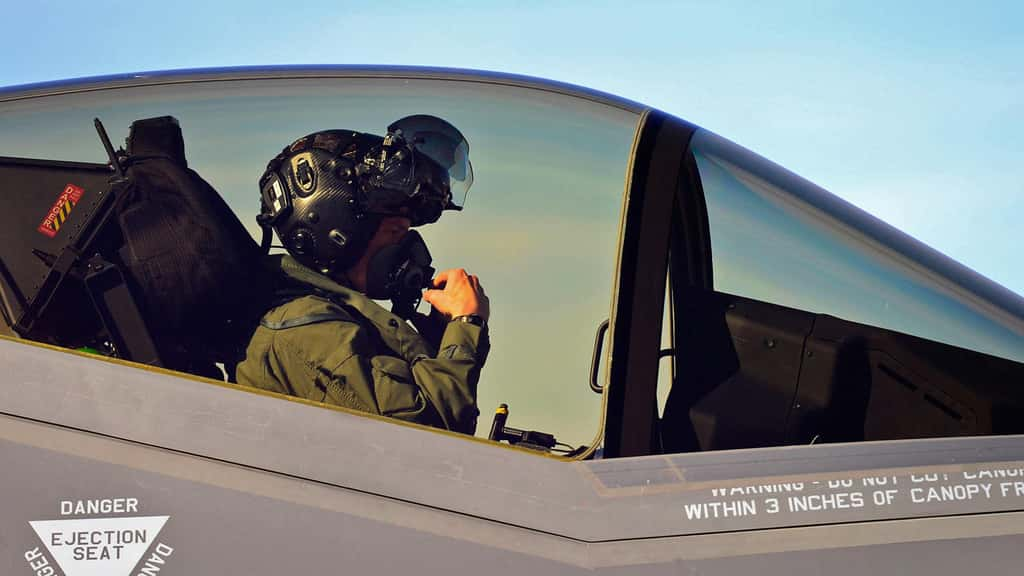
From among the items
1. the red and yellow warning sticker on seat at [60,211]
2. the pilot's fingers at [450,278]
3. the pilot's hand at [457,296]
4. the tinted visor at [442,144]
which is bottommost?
the pilot's hand at [457,296]

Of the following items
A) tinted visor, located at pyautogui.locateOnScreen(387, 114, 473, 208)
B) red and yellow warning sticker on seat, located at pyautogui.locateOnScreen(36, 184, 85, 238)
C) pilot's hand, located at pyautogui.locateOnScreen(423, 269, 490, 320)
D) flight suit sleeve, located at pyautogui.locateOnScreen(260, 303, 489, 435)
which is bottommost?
flight suit sleeve, located at pyautogui.locateOnScreen(260, 303, 489, 435)

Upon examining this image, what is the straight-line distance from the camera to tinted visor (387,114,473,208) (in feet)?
9.37

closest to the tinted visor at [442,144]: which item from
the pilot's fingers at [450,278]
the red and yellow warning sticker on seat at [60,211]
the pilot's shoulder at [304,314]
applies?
the pilot's fingers at [450,278]

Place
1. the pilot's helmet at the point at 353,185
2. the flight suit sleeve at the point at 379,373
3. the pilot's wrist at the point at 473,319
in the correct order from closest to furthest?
the flight suit sleeve at the point at 379,373, the pilot's wrist at the point at 473,319, the pilot's helmet at the point at 353,185

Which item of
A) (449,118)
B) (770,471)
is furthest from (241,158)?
(770,471)

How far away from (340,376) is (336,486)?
1.08ft

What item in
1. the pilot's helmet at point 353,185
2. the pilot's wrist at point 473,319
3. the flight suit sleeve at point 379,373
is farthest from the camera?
the pilot's helmet at point 353,185

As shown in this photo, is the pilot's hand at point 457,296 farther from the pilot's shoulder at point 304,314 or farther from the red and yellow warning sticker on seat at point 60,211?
the red and yellow warning sticker on seat at point 60,211

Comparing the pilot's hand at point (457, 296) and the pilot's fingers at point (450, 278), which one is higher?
the pilot's fingers at point (450, 278)

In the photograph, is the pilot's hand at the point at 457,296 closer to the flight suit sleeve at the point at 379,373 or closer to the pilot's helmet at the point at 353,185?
the flight suit sleeve at the point at 379,373

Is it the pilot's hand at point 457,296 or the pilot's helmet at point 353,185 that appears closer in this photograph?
the pilot's hand at point 457,296

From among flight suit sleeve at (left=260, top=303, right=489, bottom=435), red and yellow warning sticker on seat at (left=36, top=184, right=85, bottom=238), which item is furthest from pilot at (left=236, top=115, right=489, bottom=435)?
red and yellow warning sticker on seat at (left=36, top=184, right=85, bottom=238)

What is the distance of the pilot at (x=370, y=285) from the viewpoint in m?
2.60

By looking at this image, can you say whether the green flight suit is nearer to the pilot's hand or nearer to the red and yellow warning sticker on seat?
the pilot's hand
